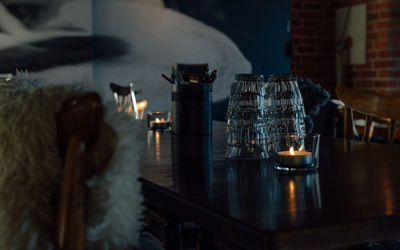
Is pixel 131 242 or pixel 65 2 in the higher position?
pixel 65 2

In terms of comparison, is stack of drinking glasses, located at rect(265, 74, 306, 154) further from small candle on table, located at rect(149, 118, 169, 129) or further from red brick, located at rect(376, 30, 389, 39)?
red brick, located at rect(376, 30, 389, 39)

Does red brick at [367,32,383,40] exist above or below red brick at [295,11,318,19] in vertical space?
below

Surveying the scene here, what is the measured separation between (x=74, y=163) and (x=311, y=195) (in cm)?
36

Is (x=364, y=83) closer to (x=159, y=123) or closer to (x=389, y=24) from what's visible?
(x=389, y=24)

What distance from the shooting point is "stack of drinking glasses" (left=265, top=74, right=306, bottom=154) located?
123 cm

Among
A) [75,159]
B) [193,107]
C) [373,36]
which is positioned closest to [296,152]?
[75,159]

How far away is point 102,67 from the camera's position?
414cm

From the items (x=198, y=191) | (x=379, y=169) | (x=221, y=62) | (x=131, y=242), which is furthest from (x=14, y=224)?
(x=221, y=62)

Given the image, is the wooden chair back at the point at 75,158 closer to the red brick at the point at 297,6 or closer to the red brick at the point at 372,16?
the red brick at the point at 372,16

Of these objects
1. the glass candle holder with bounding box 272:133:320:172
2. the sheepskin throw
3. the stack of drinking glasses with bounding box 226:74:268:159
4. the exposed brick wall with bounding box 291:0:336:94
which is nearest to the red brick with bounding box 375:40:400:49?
the exposed brick wall with bounding box 291:0:336:94

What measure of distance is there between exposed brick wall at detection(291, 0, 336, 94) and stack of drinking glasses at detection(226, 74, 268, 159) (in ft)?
14.0

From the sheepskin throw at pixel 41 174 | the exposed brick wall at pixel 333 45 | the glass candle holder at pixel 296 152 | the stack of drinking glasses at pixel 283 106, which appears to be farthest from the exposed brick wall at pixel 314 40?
the sheepskin throw at pixel 41 174

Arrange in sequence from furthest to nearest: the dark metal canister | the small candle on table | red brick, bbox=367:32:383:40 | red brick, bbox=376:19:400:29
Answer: red brick, bbox=367:32:383:40 → red brick, bbox=376:19:400:29 → the small candle on table → the dark metal canister

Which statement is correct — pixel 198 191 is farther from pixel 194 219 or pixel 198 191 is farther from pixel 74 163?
pixel 74 163
